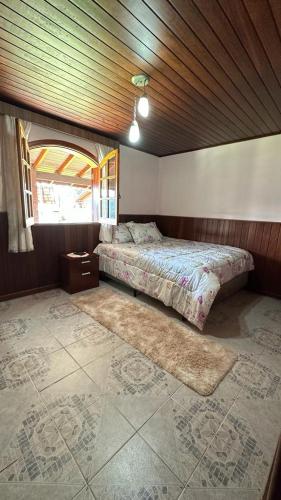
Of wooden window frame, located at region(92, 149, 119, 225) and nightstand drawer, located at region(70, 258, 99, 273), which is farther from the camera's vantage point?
wooden window frame, located at region(92, 149, 119, 225)

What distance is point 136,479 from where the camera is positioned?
0.95 metres

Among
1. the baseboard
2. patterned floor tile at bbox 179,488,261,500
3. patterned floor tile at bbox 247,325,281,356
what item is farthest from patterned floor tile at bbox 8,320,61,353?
patterned floor tile at bbox 247,325,281,356

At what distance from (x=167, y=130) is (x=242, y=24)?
1791mm

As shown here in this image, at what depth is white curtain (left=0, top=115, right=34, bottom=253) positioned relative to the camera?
2.40 metres

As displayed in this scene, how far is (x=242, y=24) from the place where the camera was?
4.31 ft

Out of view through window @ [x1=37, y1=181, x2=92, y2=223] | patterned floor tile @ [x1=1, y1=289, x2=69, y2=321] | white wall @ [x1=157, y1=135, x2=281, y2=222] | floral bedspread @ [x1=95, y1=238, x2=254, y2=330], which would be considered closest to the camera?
floral bedspread @ [x1=95, y1=238, x2=254, y2=330]

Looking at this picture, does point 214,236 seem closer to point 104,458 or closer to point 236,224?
point 236,224

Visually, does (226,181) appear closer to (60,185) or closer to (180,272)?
(180,272)

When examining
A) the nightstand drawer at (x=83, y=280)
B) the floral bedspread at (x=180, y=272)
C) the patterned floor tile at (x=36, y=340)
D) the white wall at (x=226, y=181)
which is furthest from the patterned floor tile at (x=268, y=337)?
the nightstand drawer at (x=83, y=280)

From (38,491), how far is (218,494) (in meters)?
0.79

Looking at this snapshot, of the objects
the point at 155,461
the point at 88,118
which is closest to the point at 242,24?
the point at 88,118

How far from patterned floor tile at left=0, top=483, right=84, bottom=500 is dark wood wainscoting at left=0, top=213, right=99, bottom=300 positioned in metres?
2.18

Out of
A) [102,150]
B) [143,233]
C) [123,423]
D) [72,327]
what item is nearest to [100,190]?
[102,150]

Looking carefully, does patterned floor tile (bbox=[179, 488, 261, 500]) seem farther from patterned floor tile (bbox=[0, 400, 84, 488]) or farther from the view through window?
the view through window
